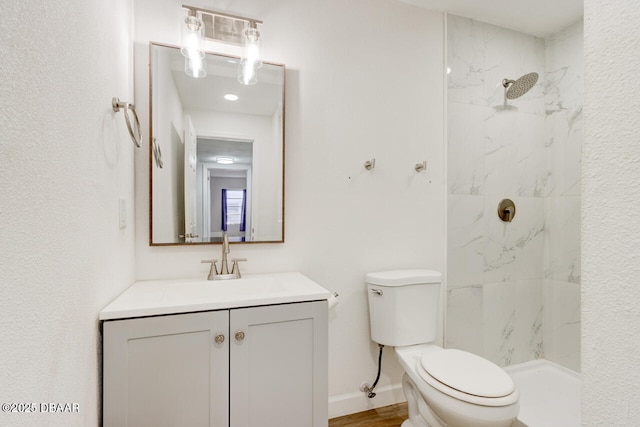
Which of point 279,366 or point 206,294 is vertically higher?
point 206,294

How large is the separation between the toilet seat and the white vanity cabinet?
502 millimetres

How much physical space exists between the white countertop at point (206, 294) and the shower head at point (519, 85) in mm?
1863

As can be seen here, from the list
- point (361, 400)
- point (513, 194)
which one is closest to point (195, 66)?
point (361, 400)

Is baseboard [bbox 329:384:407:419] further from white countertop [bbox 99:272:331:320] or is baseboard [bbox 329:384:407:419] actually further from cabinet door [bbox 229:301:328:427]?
white countertop [bbox 99:272:331:320]

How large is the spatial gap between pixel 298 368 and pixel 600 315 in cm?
102

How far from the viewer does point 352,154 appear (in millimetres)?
1854

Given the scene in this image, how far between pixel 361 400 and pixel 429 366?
2.05 ft

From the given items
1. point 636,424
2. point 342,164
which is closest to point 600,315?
point 636,424

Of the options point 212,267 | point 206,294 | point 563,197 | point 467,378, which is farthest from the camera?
point 563,197

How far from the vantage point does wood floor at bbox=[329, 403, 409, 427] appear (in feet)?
5.74

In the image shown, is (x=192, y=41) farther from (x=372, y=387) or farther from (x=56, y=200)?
(x=372, y=387)

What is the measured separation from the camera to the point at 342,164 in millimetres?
1835

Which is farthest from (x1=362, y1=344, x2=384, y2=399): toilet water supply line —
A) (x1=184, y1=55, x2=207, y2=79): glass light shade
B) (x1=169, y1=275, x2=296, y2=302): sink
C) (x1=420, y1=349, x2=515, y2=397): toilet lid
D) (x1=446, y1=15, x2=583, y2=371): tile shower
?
(x1=184, y1=55, x2=207, y2=79): glass light shade

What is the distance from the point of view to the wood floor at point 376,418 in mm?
1748
